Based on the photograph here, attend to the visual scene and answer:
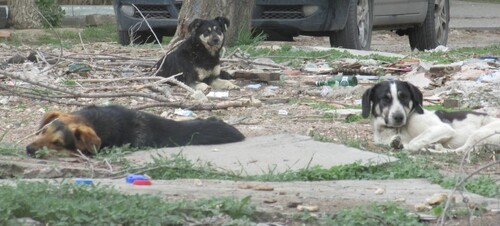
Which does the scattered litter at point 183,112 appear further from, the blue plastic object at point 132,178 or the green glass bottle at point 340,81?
the blue plastic object at point 132,178

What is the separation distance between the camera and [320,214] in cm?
611

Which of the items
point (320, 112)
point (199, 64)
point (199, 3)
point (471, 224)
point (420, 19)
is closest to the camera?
point (471, 224)

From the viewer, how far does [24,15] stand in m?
24.7

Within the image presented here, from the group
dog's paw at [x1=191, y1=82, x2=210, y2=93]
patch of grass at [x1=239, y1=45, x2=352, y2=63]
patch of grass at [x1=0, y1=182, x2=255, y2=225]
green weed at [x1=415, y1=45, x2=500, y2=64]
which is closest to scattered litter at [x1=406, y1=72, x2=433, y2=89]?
green weed at [x1=415, y1=45, x2=500, y2=64]

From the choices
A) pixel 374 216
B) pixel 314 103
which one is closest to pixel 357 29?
pixel 314 103

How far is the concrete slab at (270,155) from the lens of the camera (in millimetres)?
A: 7836

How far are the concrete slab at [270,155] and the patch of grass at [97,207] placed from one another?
5.21 ft

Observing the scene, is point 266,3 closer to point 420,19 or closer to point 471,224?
point 420,19

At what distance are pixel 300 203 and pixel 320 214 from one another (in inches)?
9.0

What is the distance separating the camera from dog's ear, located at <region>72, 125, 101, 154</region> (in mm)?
7887

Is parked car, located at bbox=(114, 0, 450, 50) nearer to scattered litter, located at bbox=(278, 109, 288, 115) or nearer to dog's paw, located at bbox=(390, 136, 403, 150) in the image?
scattered litter, located at bbox=(278, 109, 288, 115)

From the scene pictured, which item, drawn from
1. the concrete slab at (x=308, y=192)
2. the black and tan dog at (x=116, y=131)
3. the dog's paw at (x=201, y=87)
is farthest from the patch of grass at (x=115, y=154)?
the dog's paw at (x=201, y=87)

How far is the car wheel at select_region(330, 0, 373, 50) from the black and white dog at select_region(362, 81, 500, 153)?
335 inches

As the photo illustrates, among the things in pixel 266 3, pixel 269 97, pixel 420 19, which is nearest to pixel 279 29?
pixel 266 3
